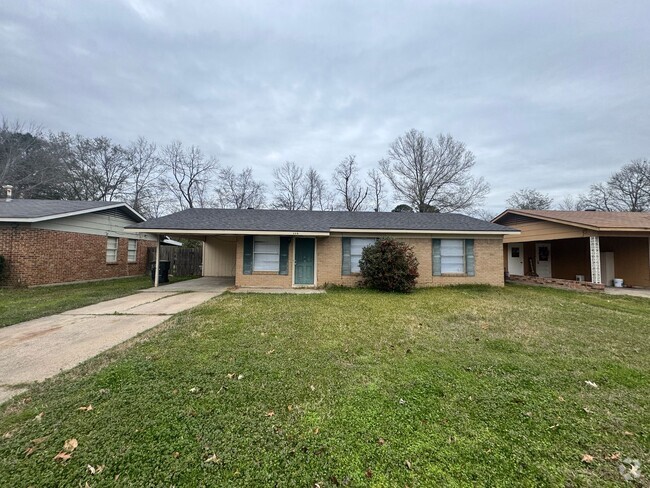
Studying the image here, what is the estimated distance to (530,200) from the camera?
104ft

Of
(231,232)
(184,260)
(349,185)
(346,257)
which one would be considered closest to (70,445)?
(231,232)

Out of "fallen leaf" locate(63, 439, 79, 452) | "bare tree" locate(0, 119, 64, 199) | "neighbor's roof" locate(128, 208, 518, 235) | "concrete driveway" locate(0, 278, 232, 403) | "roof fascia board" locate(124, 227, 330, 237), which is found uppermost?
"bare tree" locate(0, 119, 64, 199)

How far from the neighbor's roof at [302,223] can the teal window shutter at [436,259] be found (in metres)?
0.72

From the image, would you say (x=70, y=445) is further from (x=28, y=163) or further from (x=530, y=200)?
(x=530, y=200)

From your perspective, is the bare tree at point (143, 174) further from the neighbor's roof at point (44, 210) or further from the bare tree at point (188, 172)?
the neighbor's roof at point (44, 210)

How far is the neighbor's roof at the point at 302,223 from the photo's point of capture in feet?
34.2

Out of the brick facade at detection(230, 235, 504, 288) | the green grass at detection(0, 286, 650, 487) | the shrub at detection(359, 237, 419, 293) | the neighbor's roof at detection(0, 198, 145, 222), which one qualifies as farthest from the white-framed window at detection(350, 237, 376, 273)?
the neighbor's roof at detection(0, 198, 145, 222)

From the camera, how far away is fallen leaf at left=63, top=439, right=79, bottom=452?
2.12m

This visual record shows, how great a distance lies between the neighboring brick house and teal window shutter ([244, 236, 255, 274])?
7.48 metres

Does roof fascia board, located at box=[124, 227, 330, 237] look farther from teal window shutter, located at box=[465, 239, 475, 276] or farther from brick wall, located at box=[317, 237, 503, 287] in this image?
teal window shutter, located at box=[465, 239, 475, 276]

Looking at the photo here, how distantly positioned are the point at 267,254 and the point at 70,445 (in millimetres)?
9179

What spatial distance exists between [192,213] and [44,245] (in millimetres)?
5541

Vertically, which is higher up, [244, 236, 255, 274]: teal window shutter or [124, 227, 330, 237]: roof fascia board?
[124, 227, 330, 237]: roof fascia board

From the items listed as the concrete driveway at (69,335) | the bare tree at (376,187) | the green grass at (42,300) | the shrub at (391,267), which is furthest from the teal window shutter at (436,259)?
the bare tree at (376,187)
